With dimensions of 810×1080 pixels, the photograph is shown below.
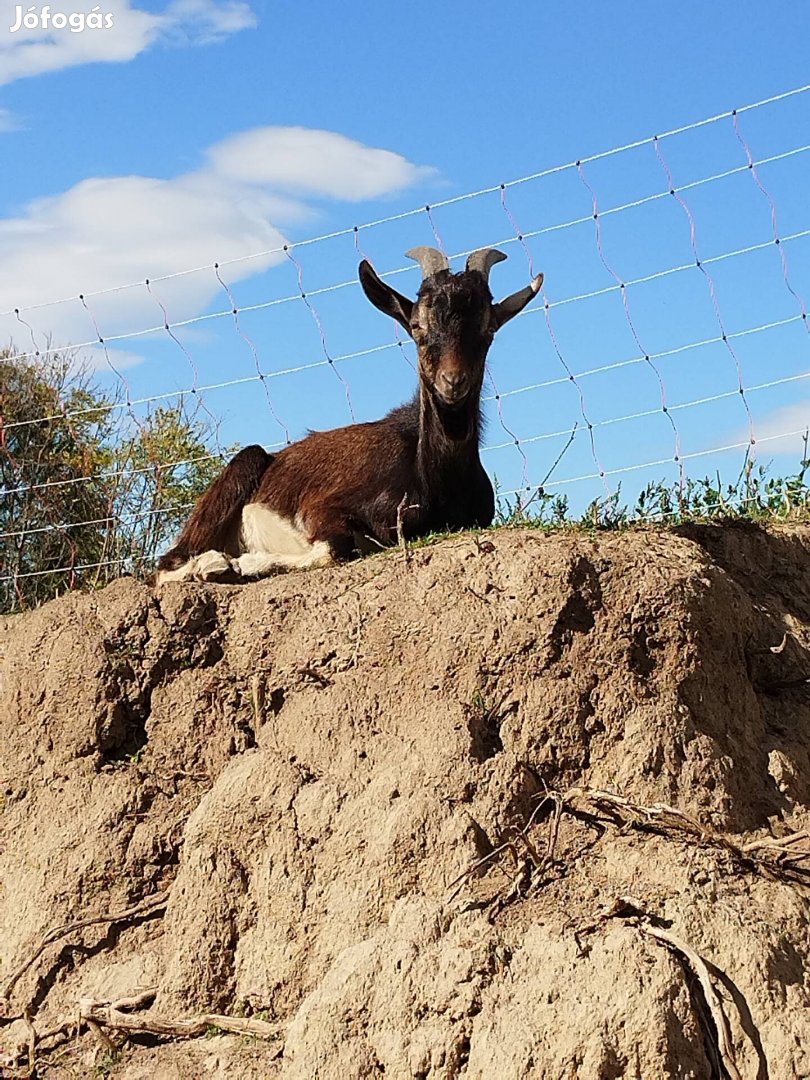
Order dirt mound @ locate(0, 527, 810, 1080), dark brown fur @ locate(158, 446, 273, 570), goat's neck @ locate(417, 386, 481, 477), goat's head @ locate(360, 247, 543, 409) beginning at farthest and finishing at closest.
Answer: dark brown fur @ locate(158, 446, 273, 570)
goat's neck @ locate(417, 386, 481, 477)
goat's head @ locate(360, 247, 543, 409)
dirt mound @ locate(0, 527, 810, 1080)

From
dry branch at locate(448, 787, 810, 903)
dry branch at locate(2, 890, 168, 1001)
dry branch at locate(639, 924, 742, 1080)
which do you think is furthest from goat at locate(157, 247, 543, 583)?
dry branch at locate(639, 924, 742, 1080)

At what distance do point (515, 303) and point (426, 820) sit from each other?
13.9 ft

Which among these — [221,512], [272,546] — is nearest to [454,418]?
[272,546]

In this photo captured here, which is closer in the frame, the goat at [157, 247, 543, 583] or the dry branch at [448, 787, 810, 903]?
the dry branch at [448, 787, 810, 903]

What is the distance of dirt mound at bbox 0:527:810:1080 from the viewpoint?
16.0 feet

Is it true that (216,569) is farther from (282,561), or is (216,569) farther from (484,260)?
(484,260)

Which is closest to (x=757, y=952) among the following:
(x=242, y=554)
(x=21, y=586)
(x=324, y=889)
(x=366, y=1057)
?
(x=366, y=1057)

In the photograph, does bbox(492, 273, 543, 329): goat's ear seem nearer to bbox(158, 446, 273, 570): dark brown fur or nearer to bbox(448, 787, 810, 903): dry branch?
bbox(158, 446, 273, 570): dark brown fur

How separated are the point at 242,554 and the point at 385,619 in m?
3.46

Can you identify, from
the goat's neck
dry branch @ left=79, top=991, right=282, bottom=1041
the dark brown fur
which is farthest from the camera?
the dark brown fur

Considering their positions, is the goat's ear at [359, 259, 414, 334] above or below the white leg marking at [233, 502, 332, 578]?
above

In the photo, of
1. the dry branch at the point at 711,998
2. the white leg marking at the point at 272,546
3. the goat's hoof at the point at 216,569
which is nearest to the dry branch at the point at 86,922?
the dry branch at the point at 711,998

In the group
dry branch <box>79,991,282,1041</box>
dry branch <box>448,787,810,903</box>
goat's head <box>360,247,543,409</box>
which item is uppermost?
goat's head <box>360,247,543,409</box>

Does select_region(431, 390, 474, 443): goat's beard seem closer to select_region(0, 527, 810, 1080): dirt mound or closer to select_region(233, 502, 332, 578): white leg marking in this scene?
select_region(233, 502, 332, 578): white leg marking
